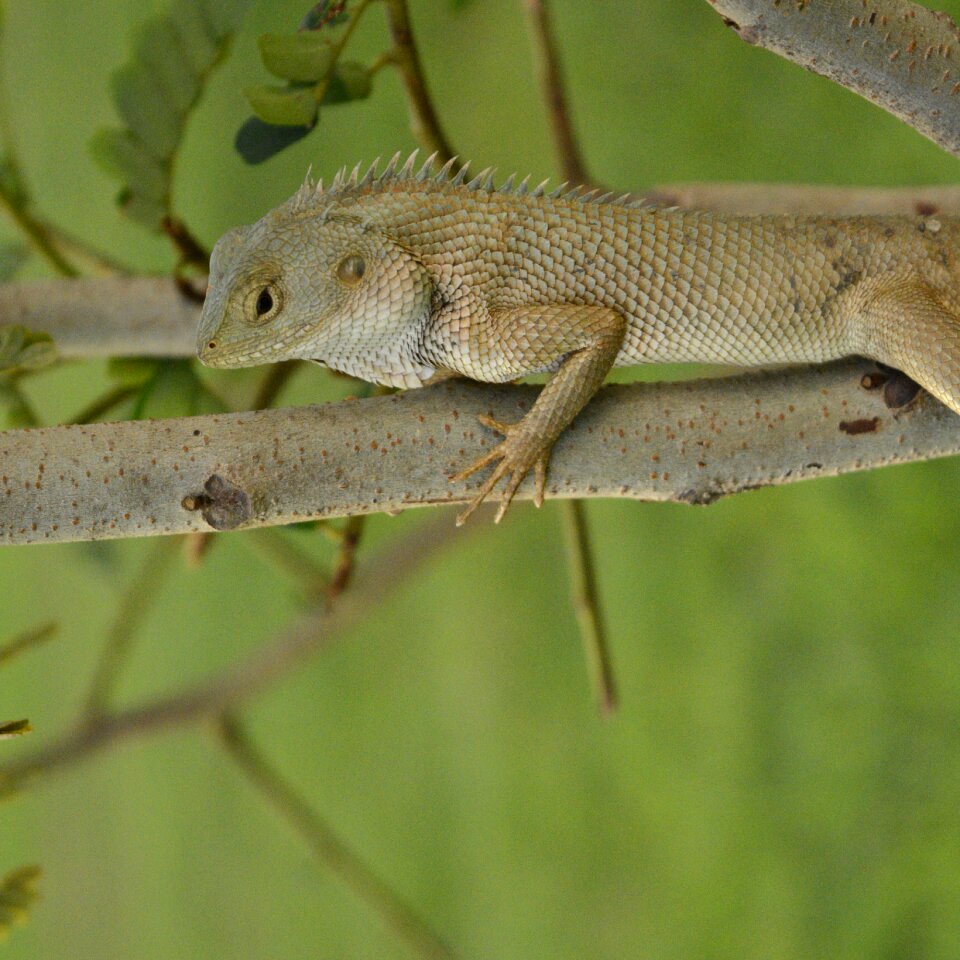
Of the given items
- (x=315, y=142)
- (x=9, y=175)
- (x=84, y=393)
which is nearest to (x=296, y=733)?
(x=84, y=393)

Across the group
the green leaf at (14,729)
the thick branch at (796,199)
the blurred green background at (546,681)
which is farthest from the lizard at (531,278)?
the blurred green background at (546,681)

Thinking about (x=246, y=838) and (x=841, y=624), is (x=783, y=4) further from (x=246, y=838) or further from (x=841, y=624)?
(x=246, y=838)

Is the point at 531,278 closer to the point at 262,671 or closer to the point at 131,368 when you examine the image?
the point at 131,368

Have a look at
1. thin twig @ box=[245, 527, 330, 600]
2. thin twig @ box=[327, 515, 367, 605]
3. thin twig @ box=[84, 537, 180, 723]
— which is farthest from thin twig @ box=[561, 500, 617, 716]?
thin twig @ box=[84, 537, 180, 723]

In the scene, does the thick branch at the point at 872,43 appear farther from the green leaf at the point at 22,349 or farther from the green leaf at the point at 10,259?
the green leaf at the point at 10,259

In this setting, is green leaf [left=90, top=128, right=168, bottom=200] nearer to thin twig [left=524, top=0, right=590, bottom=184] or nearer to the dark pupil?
the dark pupil

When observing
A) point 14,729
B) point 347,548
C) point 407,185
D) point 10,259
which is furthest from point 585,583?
point 10,259
